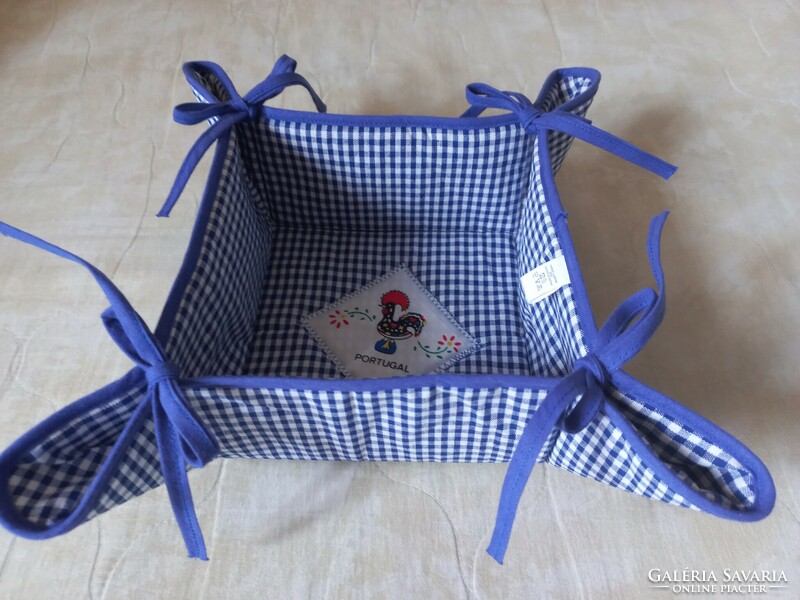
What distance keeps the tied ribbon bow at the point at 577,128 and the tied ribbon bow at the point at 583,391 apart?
224mm

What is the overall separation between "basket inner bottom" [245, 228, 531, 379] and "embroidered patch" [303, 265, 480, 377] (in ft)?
0.04

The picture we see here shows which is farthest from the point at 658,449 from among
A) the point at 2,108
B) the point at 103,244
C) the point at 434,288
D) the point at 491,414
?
the point at 2,108

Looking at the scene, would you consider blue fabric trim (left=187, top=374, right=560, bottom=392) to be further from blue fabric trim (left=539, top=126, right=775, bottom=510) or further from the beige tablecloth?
the beige tablecloth

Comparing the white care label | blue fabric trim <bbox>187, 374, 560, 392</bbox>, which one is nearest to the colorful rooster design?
the white care label

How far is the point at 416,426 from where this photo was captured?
631mm

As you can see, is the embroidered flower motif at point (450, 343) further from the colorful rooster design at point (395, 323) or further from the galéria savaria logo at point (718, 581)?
the galéria savaria logo at point (718, 581)

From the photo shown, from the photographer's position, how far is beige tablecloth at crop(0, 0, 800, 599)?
2.29 ft

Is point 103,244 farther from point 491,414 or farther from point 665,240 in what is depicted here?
point 665,240

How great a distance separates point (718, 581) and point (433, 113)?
0.84 m

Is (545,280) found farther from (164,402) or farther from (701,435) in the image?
(164,402)

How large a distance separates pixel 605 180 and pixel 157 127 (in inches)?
30.7

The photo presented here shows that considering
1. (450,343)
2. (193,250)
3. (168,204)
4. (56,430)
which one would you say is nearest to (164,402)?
(56,430)

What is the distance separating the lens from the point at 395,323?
2.84 ft

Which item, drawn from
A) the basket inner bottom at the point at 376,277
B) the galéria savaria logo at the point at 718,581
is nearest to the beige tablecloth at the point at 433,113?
the galéria savaria logo at the point at 718,581
